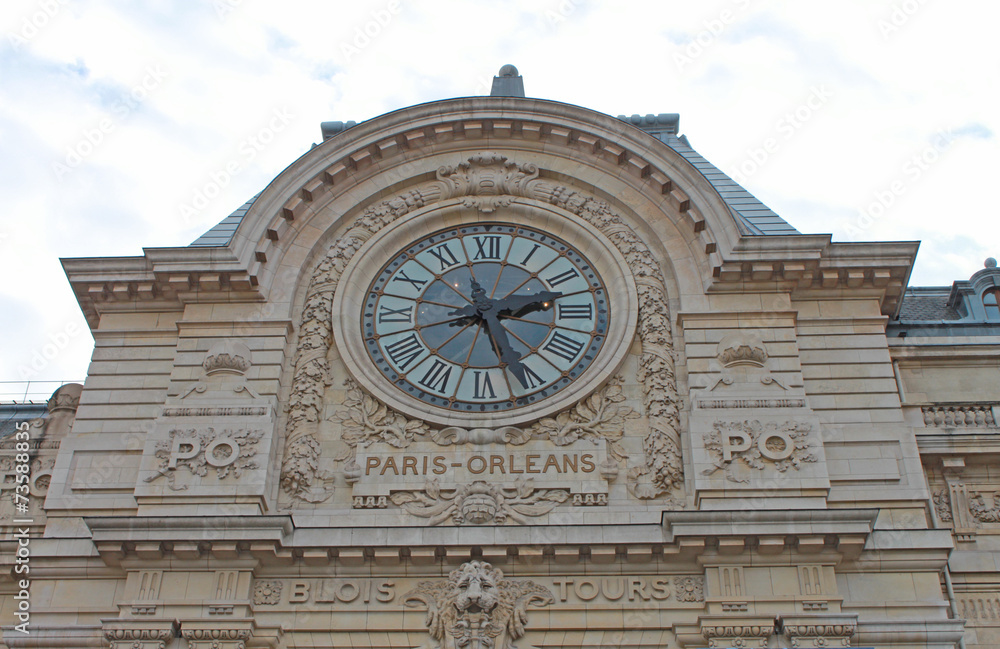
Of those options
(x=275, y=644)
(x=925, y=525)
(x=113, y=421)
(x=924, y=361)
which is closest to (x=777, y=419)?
(x=925, y=525)

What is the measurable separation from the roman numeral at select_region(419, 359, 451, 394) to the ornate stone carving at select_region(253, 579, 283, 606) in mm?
3854

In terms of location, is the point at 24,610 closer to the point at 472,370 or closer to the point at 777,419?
the point at 472,370

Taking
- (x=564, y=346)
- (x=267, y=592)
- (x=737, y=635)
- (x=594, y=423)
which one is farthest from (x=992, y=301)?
(x=267, y=592)

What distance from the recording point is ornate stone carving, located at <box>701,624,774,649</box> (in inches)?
564

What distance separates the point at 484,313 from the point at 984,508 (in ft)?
26.0

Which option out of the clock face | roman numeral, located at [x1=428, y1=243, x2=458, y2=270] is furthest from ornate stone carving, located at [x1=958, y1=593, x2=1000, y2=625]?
roman numeral, located at [x1=428, y1=243, x2=458, y2=270]

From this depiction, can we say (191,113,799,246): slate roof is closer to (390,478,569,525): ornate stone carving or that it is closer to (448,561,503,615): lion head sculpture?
(390,478,569,525): ornate stone carving

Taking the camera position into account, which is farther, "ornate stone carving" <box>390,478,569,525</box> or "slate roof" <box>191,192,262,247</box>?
"slate roof" <box>191,192,262,247</box>

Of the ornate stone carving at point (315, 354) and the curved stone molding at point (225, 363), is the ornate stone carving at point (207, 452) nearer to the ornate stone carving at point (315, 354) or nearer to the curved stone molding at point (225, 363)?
the ornate stone carving at point (315, 354)

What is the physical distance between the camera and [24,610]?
15367 millimetres

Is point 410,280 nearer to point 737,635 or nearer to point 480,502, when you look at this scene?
point 480,502

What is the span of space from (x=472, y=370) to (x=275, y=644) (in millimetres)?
5153

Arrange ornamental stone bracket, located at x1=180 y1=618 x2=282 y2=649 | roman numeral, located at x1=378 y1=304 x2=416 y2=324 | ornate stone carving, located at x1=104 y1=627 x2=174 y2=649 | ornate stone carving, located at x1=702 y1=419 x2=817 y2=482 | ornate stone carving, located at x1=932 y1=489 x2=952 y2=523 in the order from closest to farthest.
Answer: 1. ornate stone carving, located at x1=104 y1=627 x2=174 y2=649
2. ornamental stone bracket, located at x1=180 y1=618 x2=282 y2=649
3. ornate stone carving, located at x1=702 y1=419 x2=817 y2=482
4. ornate stone carving, located at x1=932 y1=489 x2=952 y2=523
5. roman numeral, located at x1=378 y1=304 x2=416 y2=324

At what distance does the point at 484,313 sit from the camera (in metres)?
18.1
